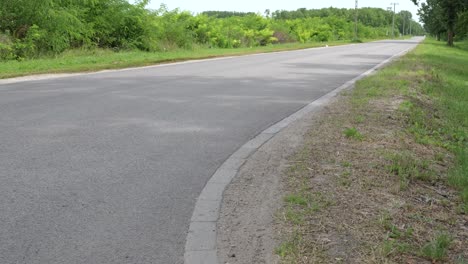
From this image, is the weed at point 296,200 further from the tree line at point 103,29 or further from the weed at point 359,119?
the tree line at point 103,29

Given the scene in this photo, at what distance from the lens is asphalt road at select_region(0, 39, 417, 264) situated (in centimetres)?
384

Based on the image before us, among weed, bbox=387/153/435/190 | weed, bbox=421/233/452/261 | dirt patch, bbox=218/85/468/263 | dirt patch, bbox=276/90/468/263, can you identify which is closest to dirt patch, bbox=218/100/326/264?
dirt patch, bbox=218/85/468/263

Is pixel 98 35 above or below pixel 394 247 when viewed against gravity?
above

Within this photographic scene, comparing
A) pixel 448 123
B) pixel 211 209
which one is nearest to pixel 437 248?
pixel 211 209

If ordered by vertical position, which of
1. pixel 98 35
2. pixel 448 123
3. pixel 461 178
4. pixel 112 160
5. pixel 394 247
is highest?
pixel 98 35

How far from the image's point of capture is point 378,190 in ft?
16.3

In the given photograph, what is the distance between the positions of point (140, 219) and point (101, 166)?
1579 mm

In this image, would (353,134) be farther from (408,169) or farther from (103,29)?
(103,29)

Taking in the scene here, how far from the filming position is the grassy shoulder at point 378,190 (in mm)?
3670

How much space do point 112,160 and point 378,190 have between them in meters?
2.87

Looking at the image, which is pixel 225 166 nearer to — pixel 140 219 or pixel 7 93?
pixel 140 219

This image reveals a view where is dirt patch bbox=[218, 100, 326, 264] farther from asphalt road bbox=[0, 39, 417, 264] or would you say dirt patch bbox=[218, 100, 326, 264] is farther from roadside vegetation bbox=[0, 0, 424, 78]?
roadside vegetation bbox=[0, 0, 424, 78]

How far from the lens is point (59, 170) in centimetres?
545

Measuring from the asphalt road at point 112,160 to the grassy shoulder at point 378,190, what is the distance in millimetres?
943
